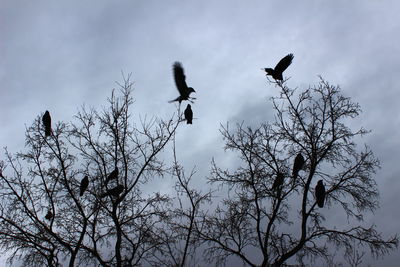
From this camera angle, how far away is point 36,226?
9273mm

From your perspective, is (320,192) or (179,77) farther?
(320,192)

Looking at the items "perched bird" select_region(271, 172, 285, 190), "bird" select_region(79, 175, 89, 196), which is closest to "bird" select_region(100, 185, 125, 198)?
"bird" select_region(79, 175, 89, 196)

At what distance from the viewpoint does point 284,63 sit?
7984mm

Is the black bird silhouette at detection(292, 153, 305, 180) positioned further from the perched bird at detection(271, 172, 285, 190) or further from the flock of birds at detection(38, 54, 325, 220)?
the perched bird at detection(271, 172, 285, 190)

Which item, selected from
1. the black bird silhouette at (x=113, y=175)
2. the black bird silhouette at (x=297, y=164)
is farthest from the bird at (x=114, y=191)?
the black bird silhouette at (x=297, y=164)

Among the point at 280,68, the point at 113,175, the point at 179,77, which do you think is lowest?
the point at 113,175

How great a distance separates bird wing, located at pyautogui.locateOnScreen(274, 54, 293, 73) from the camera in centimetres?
795

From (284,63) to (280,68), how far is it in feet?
0.47

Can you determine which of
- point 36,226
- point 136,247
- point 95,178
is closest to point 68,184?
point 95,178

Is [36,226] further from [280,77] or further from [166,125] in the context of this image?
[280,77]

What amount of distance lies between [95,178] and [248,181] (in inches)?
159

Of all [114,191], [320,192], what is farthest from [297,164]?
[114,191]

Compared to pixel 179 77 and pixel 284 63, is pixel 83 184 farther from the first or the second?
pixel 284 63

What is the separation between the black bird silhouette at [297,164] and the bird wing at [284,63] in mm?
2321
